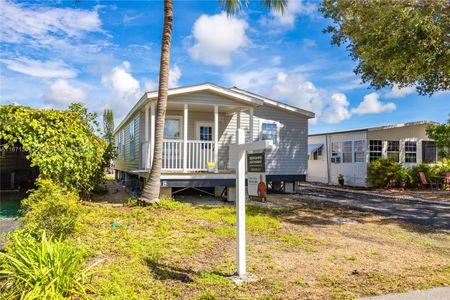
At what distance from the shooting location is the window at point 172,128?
13.9 m

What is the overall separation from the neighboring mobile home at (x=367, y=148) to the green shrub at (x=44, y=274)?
18335mm

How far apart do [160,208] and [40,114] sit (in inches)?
159

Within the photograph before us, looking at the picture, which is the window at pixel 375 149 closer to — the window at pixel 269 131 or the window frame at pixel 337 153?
the window frame at pixel 337 153

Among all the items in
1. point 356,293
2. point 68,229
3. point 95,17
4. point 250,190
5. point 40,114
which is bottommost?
point 356,293

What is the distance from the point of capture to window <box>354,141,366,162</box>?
1966cm

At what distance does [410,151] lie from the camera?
68.6ft

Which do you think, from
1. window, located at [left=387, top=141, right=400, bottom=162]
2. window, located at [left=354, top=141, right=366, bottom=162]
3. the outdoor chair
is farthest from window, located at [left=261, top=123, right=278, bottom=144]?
the outdoor chair

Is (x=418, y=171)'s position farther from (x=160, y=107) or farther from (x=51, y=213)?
(x=51, y=213)

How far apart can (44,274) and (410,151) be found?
21779mm

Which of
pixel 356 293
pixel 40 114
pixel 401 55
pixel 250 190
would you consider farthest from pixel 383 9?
pixel 40 114

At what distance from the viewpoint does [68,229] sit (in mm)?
5758

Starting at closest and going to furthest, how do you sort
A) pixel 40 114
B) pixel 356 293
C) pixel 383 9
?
pixel 356 293, pixel 40 114, pixel 383 9

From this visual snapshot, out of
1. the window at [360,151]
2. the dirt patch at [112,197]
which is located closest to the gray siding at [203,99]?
the dirt patch at [112,197]

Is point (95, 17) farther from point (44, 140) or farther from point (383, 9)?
point (383, 9)
